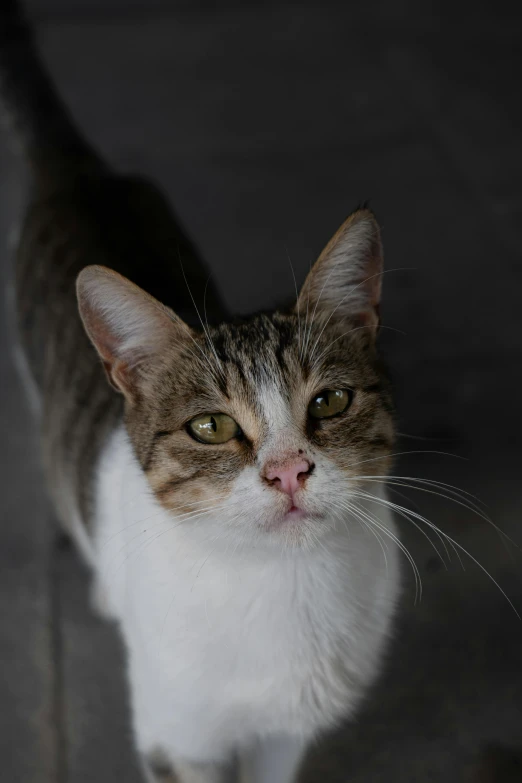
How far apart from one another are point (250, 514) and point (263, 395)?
134 millimetres

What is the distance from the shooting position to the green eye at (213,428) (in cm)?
89

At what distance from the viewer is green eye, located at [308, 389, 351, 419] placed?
904mm

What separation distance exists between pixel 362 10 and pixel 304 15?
181 millimetres

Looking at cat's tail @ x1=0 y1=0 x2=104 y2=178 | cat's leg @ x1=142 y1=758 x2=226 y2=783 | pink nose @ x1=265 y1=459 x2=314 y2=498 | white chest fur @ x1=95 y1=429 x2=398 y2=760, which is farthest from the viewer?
cat's tail @ x1=0 y1=0 x2=104 y2=178

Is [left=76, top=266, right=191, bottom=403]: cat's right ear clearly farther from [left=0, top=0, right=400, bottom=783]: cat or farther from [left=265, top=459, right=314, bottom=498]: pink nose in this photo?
[left=265, top=459, right=314, bottom=498]: pink nose

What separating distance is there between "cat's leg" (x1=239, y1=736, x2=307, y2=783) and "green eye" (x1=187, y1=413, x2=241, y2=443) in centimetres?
45

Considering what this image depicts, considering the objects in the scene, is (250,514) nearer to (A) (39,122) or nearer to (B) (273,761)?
(B) (273,761)

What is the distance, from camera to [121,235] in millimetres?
1290

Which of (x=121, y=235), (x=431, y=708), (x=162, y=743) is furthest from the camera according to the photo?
(x=121, y=235)

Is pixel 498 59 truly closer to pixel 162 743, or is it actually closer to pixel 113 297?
pixel 113 297

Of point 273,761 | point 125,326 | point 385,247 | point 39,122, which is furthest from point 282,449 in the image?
point 385,247

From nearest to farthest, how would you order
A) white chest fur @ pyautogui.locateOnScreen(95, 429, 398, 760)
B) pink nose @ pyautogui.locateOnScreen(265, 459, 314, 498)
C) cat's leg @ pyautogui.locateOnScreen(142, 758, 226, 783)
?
pink nose @ pyautogui.locateOnScreen(265, 459, 314, 498) < white chest fur @ pyautogui.locateOnScreen(95, 429, 398, 760) < cat's leg @ pyautogui.locateOnScreen(142, 758, 226, 783)

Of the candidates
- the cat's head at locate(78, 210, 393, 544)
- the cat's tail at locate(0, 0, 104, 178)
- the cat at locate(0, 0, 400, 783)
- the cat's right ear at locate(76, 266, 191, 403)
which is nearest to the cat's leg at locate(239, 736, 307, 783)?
the cat at locate(0, 0, 400, 783)

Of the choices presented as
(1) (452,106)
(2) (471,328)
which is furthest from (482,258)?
(1) (452,106)
